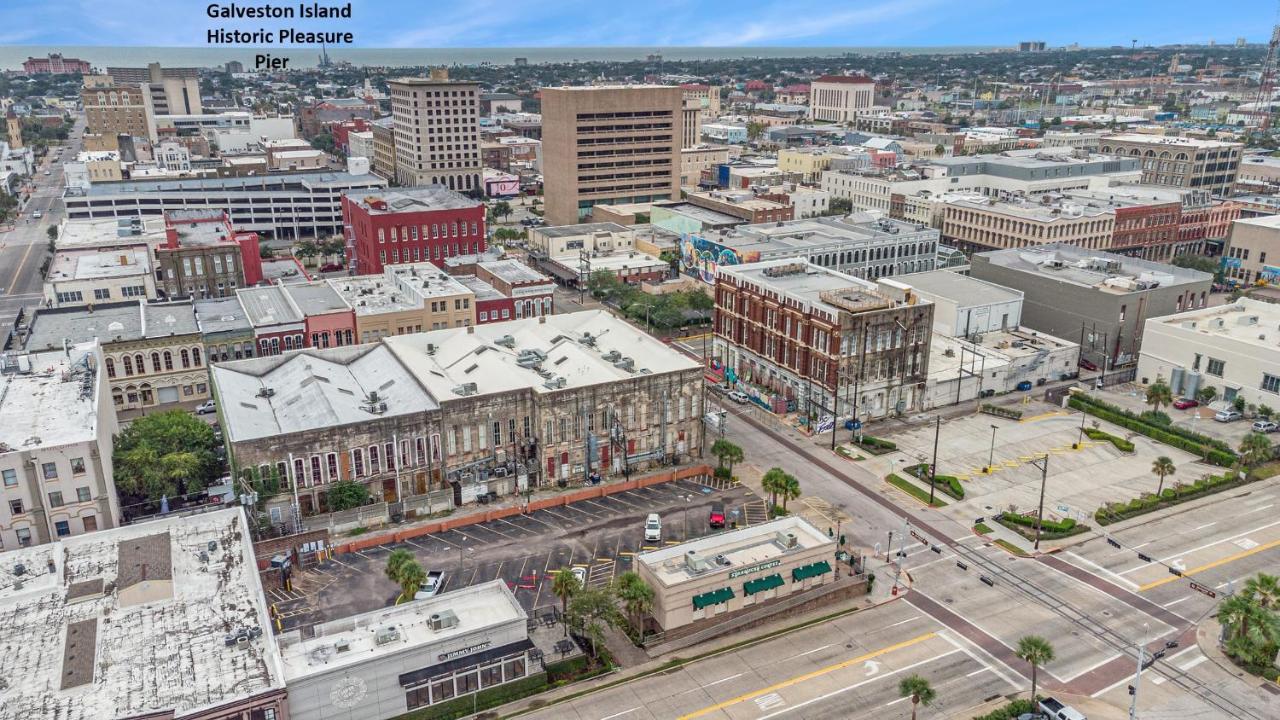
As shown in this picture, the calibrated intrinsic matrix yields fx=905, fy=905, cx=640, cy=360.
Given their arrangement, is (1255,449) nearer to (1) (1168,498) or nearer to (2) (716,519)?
(1) (1168,498)

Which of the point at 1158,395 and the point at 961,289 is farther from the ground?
the point at 961,289

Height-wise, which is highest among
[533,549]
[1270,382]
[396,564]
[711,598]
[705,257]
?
[705,257]

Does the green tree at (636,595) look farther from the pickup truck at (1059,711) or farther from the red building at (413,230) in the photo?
the red building at (413,230)

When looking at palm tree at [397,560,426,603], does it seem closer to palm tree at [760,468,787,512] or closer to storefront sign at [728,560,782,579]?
storefront sign at [728,560,782,579]

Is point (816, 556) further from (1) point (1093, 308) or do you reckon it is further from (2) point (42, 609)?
(1) point (1093, 308)

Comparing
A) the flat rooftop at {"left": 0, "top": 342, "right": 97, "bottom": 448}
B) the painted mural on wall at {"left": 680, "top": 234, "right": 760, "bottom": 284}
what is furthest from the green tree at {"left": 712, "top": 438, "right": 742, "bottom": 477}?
the painted mural on wall at {"left": 680, "top": 234, "right": 760, "bottom": 284}

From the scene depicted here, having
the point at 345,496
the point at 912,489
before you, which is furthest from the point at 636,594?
the point at 912,489
